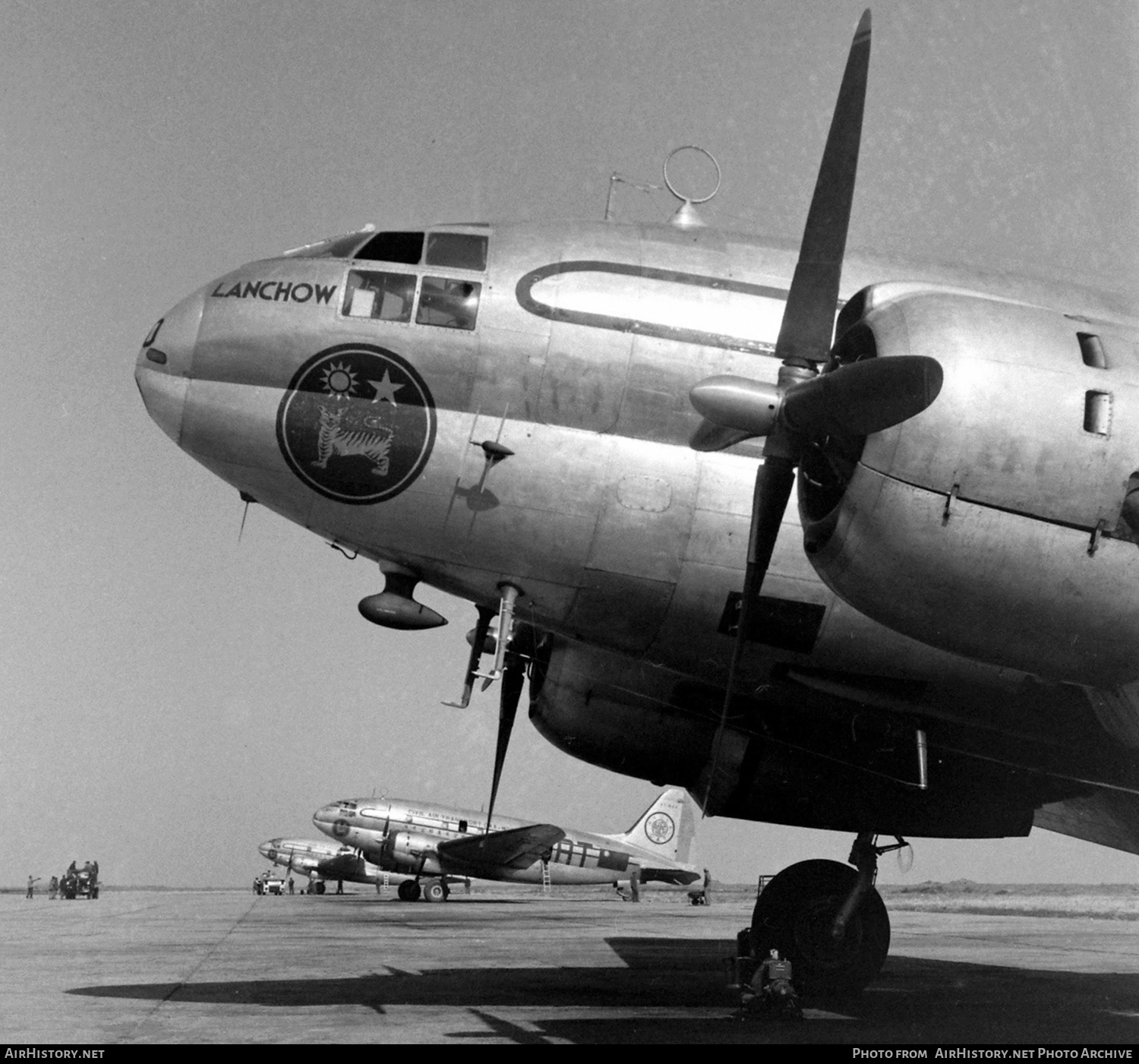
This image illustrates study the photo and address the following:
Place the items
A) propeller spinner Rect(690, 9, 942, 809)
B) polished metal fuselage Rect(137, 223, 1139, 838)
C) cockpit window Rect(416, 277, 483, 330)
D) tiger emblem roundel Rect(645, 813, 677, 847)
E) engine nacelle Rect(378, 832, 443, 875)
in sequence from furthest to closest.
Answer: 1. tiger emblem roundel Rect(645, 813, 677, 847)
2. engine nacelle Rect(378, 832, 443, 875)
3. cockpit window Rect(416, 277, 483, 330)
4. polished metal fuselage Rect(137, 223, 1139, 838)
5. propeller spinner Rect(690, 9, 942, 809)

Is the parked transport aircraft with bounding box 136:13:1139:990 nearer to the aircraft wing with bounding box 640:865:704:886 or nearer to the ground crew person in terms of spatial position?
the ground crew person

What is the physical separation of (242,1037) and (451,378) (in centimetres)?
495

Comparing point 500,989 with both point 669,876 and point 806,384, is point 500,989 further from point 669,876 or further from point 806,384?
point 669,876

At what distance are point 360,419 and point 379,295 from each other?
1.06 meters

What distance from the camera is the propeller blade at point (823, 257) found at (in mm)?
8047

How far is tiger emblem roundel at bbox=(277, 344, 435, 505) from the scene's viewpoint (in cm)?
934

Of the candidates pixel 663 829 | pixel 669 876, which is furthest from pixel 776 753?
pixel 669 876

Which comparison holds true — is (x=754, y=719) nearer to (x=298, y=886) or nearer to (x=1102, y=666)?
(x=1102, y=666)

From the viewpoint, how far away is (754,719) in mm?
10922

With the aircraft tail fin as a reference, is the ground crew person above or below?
above

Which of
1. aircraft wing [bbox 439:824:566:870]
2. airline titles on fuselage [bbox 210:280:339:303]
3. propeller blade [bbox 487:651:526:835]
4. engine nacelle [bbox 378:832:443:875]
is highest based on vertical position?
airline titles on fuselage [bbox 210:280:339:303]

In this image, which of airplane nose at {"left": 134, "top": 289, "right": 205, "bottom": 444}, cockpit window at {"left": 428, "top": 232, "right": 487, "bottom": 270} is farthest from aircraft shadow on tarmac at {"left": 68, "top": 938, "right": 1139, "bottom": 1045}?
cockpit window at {"left": 428, "top": 232, "right": 487, "bottom": 270}

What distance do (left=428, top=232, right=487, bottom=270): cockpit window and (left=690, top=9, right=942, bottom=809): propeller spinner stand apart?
2530mm

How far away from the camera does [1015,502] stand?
22.1 feet
